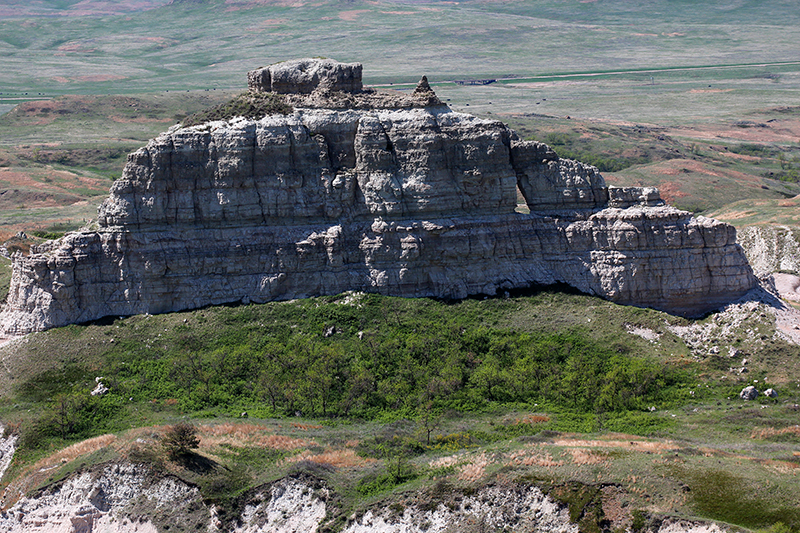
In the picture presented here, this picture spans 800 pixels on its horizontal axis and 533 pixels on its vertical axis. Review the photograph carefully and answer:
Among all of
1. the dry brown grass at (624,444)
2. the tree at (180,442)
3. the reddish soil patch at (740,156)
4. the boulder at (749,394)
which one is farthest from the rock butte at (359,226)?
the reddish soil patch at (740,156)

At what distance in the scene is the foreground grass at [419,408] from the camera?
109ft

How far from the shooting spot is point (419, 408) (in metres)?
42.1

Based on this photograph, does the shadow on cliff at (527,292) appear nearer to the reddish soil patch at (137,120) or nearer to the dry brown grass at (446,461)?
the dry brown grass at (446,461)

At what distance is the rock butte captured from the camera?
158 feet

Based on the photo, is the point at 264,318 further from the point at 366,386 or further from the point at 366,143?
the point at 366,143

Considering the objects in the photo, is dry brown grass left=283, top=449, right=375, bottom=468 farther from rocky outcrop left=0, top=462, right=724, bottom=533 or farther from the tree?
the tree

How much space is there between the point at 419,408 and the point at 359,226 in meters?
13.5

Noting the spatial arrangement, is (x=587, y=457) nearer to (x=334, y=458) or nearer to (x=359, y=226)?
(x=334, y=458)

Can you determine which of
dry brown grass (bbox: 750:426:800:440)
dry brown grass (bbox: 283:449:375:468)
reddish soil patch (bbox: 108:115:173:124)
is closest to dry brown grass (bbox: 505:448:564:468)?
dry brown grass (bbox: 283:449:375:468)

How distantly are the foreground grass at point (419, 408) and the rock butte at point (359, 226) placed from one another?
1.93m

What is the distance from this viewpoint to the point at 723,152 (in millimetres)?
143625

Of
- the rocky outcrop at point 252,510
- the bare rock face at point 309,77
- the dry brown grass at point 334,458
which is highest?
the bare rock face at point 309,77

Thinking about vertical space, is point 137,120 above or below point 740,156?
above

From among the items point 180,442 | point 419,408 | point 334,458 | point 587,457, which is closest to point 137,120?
point 419,408
